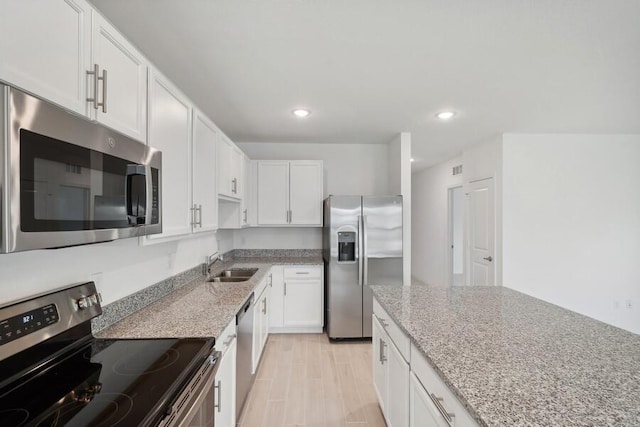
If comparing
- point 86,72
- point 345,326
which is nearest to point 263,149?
point 345,326

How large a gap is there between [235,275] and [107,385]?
2.16 m

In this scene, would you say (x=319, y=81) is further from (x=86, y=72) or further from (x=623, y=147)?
(x=623, y=147)

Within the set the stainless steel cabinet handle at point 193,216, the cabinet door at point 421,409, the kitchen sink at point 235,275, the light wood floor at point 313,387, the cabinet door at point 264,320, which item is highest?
the stainless steel cabinet handle at point 193,216

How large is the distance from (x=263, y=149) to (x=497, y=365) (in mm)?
3808

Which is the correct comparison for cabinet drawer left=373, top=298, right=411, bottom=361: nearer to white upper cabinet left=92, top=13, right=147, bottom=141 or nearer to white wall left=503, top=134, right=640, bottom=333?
white upper cabinet left=92, top=13, right=147, bottom=141

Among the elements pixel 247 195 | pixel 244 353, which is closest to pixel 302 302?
pixel 247 195

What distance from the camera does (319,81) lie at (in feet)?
7.61

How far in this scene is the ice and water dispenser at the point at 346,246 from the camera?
138 inches

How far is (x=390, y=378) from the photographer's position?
179cm

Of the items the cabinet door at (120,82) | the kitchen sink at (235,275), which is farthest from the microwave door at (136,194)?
Result: the kitchen sink at (235,275)

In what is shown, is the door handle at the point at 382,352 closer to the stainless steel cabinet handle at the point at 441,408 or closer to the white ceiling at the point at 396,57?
the stainless steel cabinet handle at the point at 441,408

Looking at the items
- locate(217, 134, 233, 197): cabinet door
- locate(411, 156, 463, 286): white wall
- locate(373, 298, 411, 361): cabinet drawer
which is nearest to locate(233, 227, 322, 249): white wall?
locate(217, 134, 233, 197): cabinet door

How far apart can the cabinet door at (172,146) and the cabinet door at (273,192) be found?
1975 mm

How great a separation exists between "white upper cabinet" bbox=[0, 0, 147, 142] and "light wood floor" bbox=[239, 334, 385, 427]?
210 cm
